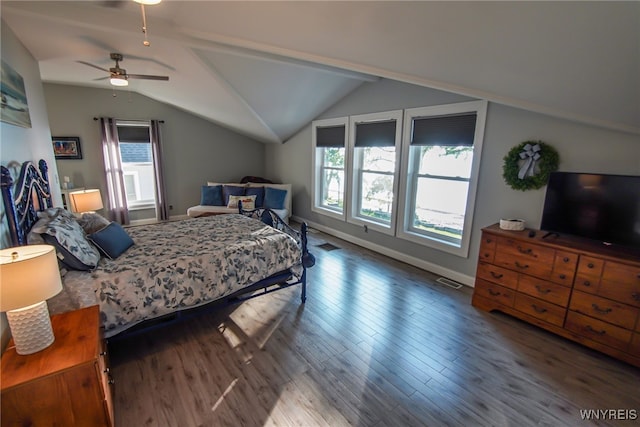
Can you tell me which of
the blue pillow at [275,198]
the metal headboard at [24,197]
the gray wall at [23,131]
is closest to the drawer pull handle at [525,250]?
the gray wall at [23,131]

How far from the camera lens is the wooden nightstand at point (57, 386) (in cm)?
123

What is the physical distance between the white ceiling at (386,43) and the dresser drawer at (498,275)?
55.6 inches

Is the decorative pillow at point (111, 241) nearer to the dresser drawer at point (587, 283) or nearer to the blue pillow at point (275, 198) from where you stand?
the blue pillow at point (275, 198)

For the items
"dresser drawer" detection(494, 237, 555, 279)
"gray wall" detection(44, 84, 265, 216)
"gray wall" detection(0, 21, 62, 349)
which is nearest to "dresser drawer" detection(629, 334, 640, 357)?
"dresser drawer" detection(494, 237, 555, 279)

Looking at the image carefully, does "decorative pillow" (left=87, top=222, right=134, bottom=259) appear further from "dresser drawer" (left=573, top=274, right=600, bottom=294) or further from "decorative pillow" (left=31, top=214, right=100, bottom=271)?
"dresser drawer" (left=573, top=274, right=600, bottom=294)

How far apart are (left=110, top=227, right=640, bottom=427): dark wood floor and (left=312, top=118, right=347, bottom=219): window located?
2.60 metres

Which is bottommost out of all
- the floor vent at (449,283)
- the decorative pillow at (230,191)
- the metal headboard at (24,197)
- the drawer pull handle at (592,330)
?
the floor vent at (449,283)

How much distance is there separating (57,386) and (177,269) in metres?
1.02

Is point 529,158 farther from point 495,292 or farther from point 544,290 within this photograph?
point 495,292

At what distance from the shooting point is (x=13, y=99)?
204cm

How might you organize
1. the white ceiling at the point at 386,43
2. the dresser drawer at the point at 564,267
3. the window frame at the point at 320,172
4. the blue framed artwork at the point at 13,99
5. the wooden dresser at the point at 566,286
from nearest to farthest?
the white ceiling at the point at 386,43, the blue framed artwork at the point at 13,99, the wooden dresser at the point at 566,286, the dresser drawer at the point at 564,267, the window frame at the point at 320,172

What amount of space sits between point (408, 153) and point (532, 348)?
8.17 feet

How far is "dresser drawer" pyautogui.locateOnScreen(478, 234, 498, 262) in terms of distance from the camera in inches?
110

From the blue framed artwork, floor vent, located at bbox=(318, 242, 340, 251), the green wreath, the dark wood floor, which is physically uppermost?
the blue framed artwork
